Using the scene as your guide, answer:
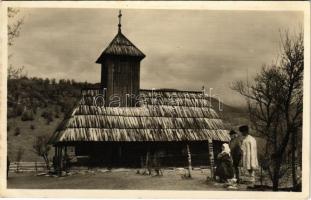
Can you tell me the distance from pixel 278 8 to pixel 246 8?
1.93 ft

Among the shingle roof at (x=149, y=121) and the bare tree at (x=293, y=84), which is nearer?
the bare tree at (x=293, y=84)

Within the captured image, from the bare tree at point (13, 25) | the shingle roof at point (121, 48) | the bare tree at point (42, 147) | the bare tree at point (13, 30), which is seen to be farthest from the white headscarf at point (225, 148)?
the bare tree at point (13, 25)

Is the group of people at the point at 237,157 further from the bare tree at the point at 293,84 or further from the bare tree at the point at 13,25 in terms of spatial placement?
the bare tree at the point at 13,25

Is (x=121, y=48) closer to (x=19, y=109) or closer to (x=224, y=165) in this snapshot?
(x=19, y=109)

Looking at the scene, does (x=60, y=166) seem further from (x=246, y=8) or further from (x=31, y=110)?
(x=246, y=8)

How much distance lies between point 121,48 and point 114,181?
2.55 m

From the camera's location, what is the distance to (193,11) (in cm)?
1008

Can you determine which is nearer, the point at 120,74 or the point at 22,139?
the point at 22,139

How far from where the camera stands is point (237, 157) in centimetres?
1039

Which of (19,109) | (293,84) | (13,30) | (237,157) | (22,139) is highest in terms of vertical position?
(13,30)

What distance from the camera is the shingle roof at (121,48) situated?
33.6 feet

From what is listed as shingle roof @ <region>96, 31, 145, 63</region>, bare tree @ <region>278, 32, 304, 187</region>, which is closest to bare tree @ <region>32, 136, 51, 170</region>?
shingle roof @ <region>96, 31, 145, 63</region>

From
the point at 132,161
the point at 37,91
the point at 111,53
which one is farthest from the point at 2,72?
the point at 132,161

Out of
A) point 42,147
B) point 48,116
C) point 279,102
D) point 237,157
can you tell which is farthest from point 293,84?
point 42,147
